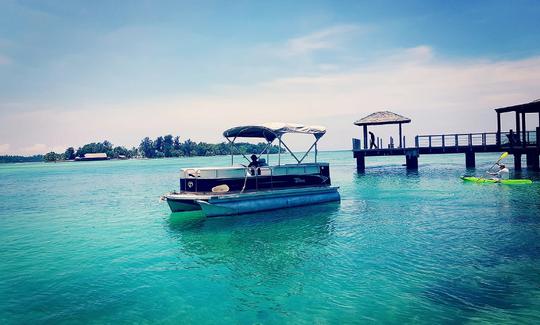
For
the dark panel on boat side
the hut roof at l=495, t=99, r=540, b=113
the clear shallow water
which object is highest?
the hut roof at l=495, t=99, r=540, b=113

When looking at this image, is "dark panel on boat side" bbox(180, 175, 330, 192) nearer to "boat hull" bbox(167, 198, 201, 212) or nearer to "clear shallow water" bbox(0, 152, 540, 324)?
"boat hull" bbox(167, 198, 201, 212)

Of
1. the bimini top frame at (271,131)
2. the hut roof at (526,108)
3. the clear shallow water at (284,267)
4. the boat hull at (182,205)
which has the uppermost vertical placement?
the hut roof at (526,108)

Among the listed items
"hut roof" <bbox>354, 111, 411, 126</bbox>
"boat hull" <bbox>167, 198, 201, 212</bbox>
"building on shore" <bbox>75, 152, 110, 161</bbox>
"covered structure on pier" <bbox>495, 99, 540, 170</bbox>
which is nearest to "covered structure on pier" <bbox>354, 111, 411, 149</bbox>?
"hut roof" <bbox>354, 111, 411, 126</bbox>

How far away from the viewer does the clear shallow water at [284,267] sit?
7.07m

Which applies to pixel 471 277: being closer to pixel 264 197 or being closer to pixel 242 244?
pixel 242 244

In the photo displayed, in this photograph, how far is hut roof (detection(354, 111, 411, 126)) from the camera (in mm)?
37344

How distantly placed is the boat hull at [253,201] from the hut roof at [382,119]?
67.0ft

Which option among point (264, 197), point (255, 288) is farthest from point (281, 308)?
point (264, 197)

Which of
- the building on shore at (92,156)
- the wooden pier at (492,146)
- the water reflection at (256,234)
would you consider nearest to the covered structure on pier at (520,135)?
the wooden pier at (492,146)

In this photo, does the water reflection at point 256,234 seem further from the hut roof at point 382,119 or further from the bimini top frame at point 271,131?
the hut roof at point 382,119

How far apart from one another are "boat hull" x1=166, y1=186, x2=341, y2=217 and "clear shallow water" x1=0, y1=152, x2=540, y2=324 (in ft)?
1.61

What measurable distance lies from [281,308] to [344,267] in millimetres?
2926

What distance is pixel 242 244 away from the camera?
40.0ft

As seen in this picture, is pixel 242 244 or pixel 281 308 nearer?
pixel 281 308
